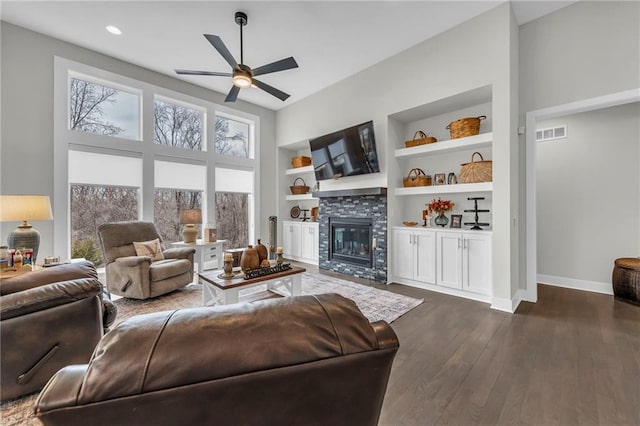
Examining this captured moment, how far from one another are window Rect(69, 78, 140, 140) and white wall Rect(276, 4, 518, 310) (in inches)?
134

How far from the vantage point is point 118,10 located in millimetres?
3303

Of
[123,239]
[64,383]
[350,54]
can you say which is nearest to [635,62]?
[350,54]

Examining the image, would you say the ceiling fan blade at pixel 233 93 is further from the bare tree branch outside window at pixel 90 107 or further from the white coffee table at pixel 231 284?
the white coffee table at pixel 231 284

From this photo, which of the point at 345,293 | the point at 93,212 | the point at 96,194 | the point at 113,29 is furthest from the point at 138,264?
the point at 113,29

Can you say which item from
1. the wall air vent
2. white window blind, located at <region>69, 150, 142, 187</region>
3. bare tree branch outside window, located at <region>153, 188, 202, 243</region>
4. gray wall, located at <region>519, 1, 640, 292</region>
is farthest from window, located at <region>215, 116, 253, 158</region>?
the wall air vent

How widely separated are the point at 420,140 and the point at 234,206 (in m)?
3.95

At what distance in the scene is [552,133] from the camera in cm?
423

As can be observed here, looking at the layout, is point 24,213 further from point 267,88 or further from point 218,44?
point 267,88

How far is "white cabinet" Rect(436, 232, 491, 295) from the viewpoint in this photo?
11.5 feet

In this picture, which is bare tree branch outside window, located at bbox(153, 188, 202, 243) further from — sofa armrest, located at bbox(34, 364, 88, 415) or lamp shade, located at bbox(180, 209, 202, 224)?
sofa armrest, located at bbox(34, 364, 88, 415)

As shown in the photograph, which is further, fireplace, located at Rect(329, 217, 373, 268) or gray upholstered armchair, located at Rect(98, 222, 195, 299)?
fireplace, located at Rect(329, 217, 373, 268)

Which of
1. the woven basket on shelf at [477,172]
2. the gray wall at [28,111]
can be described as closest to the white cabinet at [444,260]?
the woven basket on shelf at [477,172]

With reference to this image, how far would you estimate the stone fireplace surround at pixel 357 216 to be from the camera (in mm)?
4449

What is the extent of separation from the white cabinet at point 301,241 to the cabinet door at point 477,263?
297 cm
